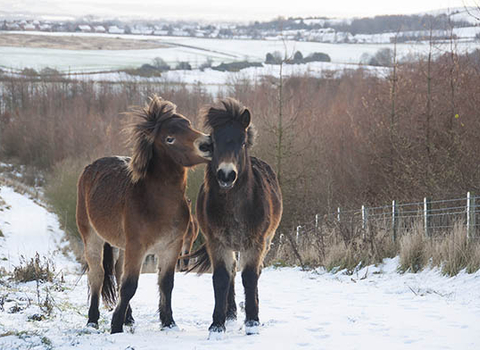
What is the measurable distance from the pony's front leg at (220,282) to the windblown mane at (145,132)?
3.68 ft

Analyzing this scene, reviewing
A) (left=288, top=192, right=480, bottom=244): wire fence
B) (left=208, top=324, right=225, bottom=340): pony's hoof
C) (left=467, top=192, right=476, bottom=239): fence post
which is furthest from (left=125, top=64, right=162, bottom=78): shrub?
(left=208, top=324, right=225, bottom=340): pony's hoof

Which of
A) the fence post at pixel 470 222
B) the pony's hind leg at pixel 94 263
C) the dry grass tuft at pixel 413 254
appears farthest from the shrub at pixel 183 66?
the pony's hind leg at pixel 94 263

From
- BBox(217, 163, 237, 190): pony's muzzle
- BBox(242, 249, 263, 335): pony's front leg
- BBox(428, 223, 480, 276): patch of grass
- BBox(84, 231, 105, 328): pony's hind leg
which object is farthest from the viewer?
BBox(428, 223, 480, 276): patch of grass

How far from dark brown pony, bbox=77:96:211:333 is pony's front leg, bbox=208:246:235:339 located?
1.44 ft

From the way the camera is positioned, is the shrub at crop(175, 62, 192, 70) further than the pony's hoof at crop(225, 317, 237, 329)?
Yes

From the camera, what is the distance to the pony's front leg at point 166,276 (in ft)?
18.1

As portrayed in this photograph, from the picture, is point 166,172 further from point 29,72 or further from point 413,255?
point 29,72

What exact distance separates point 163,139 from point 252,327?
2.06 metres

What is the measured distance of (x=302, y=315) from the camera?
21.1ft

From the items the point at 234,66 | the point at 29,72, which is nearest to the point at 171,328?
the point at 29,72

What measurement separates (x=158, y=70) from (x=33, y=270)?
7339 cm

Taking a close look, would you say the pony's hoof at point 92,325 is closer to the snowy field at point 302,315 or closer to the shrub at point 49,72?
the snowy field at point 302,315

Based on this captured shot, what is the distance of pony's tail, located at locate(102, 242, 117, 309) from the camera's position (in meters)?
6.64

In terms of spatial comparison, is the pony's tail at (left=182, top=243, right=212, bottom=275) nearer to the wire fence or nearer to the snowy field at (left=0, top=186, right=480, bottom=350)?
the snowy field at (left=0, top=186, right=480, bottom=350)
